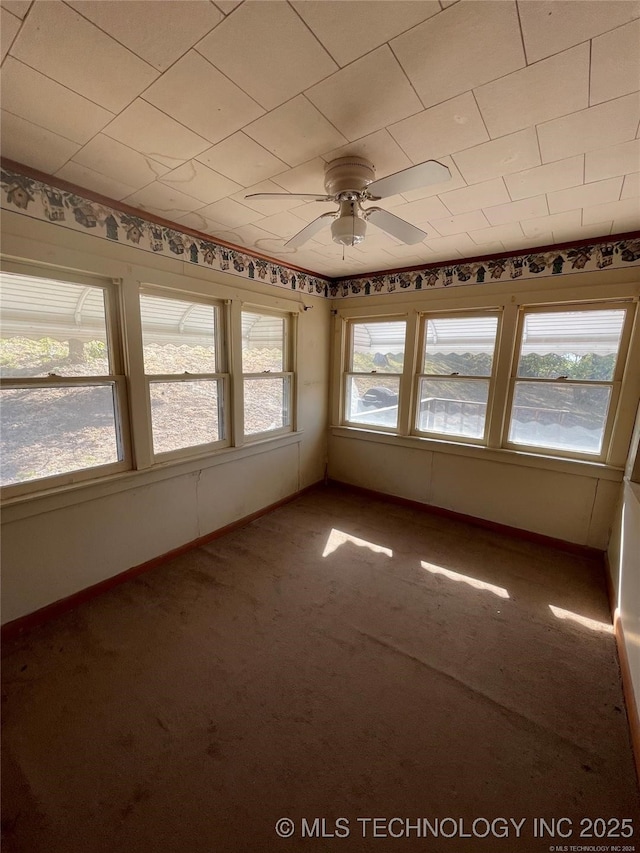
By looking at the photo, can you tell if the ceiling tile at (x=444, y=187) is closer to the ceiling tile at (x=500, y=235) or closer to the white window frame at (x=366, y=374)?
the ceiling tile at (x=500, y=235)

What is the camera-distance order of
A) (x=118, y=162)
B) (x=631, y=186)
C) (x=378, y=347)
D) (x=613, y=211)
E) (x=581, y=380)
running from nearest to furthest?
(x=118, y=162) → (x=631, y=186) → (x=613, y=211) → (x=581, y=380) → (x=378, y=347)

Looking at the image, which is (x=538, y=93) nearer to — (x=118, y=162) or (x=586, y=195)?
(x=586, y=195)

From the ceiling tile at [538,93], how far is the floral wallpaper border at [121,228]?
2046 millimetres

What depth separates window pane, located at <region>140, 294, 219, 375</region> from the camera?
2438 millimetres

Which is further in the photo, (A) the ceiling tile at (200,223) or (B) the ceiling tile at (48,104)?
(A) the ceiling tile at (200,223)

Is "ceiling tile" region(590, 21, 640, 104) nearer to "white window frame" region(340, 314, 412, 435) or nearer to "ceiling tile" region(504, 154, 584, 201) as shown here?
"ceiling tile" region(504, 154, 584, 201)

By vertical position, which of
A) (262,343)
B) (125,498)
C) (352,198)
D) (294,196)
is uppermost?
(352,198)

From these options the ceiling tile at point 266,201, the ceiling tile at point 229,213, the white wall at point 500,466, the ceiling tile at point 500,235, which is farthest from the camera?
the white wall at point 500,466

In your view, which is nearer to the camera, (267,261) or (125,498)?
(125,498)

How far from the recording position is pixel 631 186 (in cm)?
180

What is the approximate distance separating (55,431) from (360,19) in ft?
7.71

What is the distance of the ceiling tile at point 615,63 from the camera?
3.27ft

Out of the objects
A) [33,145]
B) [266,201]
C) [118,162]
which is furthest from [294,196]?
[33,145]

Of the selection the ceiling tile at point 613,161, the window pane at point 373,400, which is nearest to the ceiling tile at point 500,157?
the ceiling tile at point 613,161
